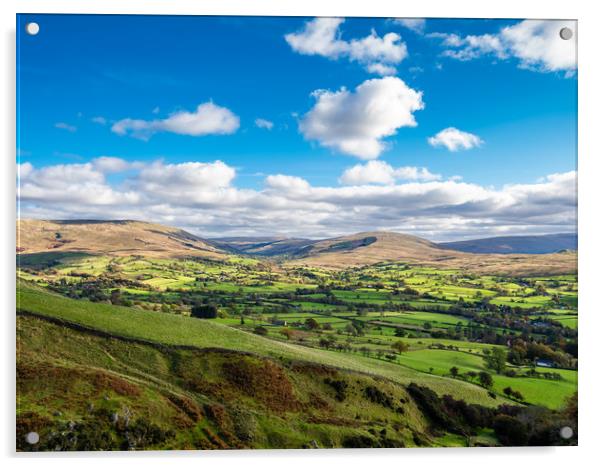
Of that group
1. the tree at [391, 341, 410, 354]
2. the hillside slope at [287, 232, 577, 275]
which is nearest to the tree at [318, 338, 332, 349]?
the tree at [391, 341, 410, 354]

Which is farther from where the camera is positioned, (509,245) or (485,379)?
(509,245)

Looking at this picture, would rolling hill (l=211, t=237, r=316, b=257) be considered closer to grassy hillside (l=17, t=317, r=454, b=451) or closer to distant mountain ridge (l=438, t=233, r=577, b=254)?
grassy hillside (l=17, t=317, r=454, b=451)

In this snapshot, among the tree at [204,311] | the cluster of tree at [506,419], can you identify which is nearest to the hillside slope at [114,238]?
the tree at [204,311]

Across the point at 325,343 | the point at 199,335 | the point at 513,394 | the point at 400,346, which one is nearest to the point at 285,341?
the point at 325,343

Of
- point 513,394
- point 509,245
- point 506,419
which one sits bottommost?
point 506,419

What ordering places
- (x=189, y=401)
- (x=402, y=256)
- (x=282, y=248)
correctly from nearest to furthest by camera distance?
1. (x=189, y=401)
2. (x=402, y=256)
3. (x=282, y=248)

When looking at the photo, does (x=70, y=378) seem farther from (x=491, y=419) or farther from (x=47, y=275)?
(x=491, y=419)

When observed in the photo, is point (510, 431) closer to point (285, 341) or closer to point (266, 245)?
point (285, 341)

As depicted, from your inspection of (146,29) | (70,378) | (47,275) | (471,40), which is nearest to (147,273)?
(47,275)
